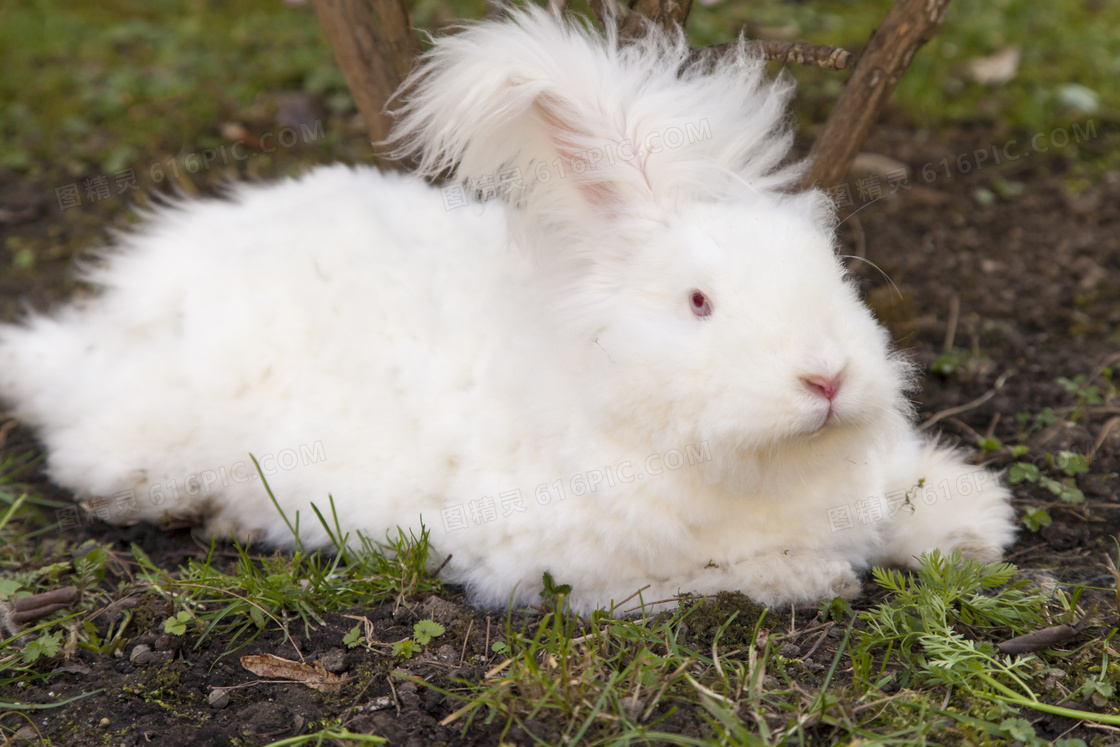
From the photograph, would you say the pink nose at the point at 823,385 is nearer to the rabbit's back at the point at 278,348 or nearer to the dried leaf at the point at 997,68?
the rabbit's back at the point at 278,348

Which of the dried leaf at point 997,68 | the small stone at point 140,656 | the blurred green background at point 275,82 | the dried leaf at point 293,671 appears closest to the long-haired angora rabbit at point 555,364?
the dried leaf at point 293,671

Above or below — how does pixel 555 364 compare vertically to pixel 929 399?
above

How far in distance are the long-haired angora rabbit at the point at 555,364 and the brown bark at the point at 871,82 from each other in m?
0.59

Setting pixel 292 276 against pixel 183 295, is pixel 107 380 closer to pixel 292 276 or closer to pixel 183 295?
pixel 183 295

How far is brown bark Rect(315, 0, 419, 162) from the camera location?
3.62m

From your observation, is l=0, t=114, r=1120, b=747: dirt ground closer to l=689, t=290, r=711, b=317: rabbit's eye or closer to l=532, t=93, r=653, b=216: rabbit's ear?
l=689, t=290, r=711, b=317: rabbit's eye

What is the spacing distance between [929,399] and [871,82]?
126cm

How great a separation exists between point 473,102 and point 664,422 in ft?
3.19

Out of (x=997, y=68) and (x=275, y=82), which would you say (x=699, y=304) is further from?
(x=275, y=82)

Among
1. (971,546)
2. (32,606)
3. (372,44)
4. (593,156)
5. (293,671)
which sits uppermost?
(372,44)

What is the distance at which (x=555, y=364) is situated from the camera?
9.20ft

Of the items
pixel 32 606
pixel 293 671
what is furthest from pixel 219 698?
pixel 32 606

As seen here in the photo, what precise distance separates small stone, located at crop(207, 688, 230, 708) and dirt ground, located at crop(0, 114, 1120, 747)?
0.05ft

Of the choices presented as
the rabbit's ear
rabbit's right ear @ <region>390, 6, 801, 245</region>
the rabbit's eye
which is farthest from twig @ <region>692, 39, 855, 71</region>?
the rabbit's eye
